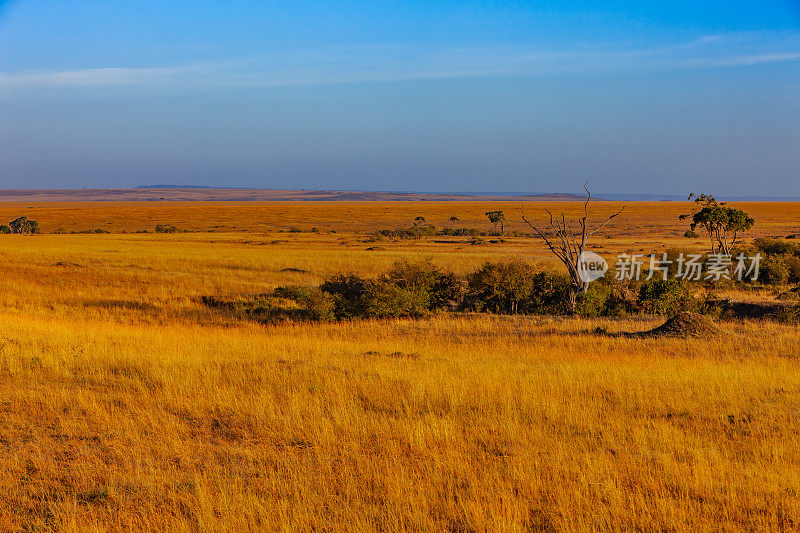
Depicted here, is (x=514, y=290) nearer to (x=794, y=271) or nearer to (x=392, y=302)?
(x=392, y=302)

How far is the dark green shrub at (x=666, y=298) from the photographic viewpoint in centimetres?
2212

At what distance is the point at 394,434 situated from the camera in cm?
712

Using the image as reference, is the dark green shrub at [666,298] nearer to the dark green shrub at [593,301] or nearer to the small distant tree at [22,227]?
the dark green shrub at [593,301]

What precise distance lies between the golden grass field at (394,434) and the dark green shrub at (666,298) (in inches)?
289

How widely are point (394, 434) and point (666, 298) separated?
1823 centimetres

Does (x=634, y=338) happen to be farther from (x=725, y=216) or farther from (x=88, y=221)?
(x=88, y=221)

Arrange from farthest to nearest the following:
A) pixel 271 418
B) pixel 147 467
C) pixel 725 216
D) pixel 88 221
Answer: pixel 88 221
pixel 725 216
pixel 271 418
pixel 147 467

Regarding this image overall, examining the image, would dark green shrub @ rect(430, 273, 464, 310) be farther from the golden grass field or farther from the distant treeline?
the golden grass field

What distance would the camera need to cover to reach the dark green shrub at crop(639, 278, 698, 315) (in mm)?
22125

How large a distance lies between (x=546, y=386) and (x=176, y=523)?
593 centimetres

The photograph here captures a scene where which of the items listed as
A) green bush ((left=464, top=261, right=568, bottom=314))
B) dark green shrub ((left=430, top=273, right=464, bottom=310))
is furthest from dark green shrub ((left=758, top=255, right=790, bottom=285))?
dark green shrub ((left=430, top=273, right=464, bottom=310))

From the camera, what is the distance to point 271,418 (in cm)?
762

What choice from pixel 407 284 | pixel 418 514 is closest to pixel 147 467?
pixel 418 514

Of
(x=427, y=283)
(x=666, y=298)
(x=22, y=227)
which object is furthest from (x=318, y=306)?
(x=22, y=227)
